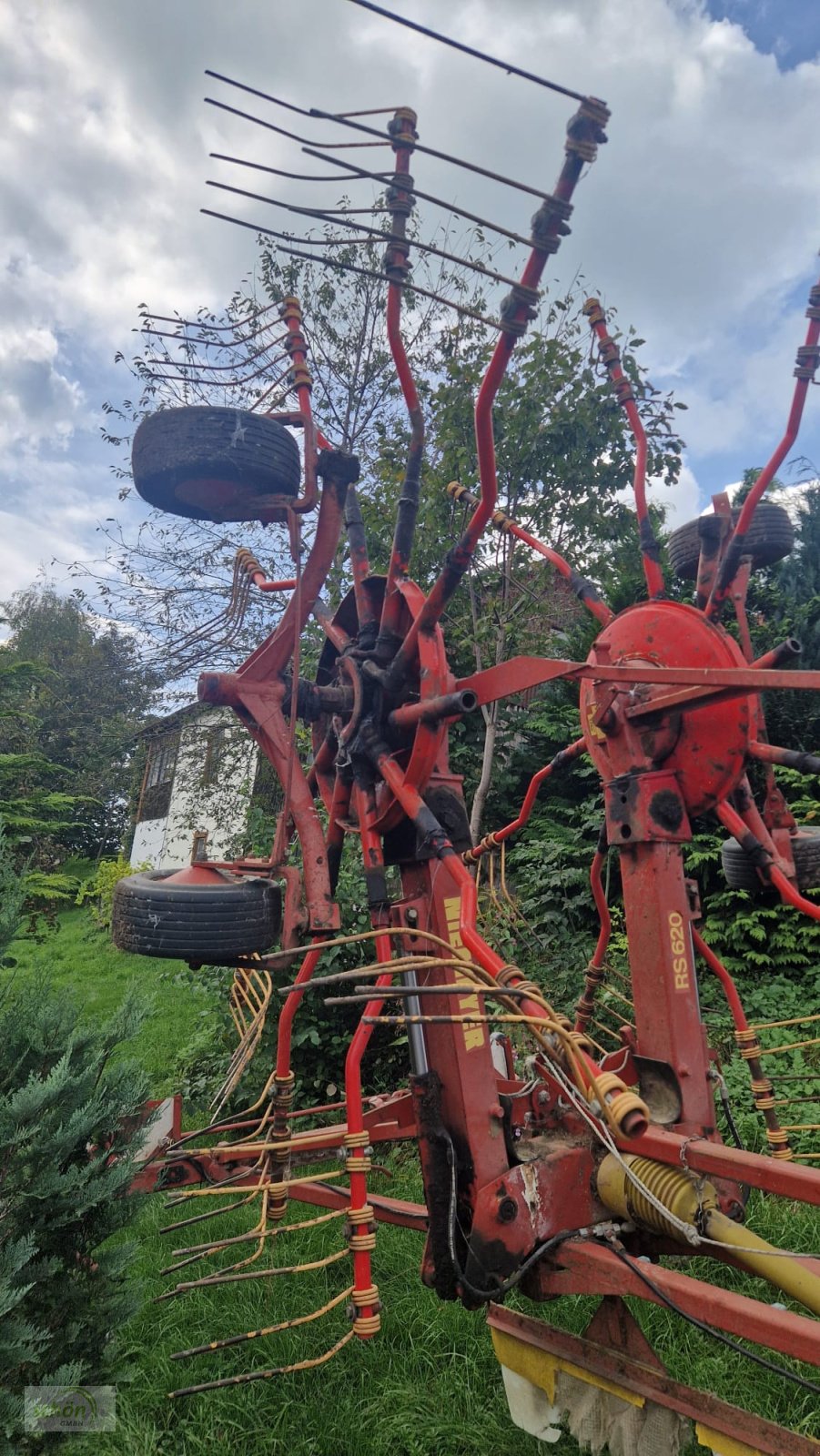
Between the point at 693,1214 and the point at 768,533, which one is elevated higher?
the point at 768,533

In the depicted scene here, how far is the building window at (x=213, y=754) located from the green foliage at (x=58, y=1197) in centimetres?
746

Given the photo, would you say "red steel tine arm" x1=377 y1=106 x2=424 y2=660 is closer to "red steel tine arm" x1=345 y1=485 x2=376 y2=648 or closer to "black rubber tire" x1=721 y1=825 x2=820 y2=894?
"red steel tine arm" x1=345 y1=485 x2=376 y2=648

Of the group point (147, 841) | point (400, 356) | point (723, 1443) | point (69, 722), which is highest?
point (69, 722)

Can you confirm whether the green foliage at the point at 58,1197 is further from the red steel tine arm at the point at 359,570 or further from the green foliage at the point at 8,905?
the red steel tine arm at the point at 359,570

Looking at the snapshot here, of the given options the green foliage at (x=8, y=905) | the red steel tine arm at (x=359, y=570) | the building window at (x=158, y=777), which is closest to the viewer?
the green foliage at (x=8, y=905)

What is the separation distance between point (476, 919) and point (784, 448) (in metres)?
2.30

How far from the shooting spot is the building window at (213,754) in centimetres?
1005

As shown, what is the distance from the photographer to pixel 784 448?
3338 mm

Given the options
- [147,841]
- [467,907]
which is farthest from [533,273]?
[147,841]

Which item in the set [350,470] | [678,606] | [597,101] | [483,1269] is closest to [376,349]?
[350,470]

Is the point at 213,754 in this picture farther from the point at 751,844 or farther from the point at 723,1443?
the point at 723,1443

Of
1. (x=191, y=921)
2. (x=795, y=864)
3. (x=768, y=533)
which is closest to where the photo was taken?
(x=191, y=921)

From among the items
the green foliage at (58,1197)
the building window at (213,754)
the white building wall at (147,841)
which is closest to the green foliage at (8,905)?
the green foliage at (58,1197)

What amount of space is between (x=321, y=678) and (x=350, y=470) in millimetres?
942
